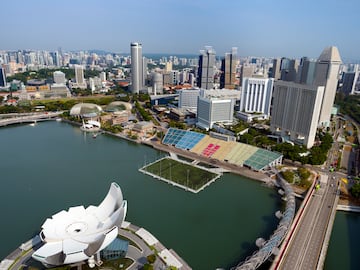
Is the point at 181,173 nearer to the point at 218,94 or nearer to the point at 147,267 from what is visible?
the point at 147,267

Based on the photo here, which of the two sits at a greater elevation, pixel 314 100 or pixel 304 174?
pixel 314 100

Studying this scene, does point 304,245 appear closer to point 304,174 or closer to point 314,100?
point 304,174

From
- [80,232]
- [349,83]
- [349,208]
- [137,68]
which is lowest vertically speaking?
[349,208]

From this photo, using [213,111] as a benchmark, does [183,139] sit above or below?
below

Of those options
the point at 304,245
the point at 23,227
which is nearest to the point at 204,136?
the point at 304,245

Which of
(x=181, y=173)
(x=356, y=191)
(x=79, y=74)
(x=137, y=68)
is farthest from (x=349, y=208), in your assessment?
(x=79, y=74)

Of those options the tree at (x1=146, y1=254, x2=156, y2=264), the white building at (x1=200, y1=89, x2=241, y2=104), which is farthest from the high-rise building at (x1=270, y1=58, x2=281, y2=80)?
the tree at (x1=146, y1=254, x2=156, y2=264)

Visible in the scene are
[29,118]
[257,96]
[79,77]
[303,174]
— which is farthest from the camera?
[79,77]
